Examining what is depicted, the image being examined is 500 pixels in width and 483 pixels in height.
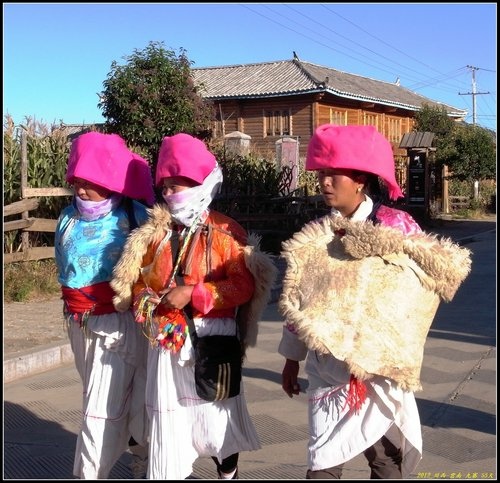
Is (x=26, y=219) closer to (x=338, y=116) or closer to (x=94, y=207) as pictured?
(x=94, y=207)

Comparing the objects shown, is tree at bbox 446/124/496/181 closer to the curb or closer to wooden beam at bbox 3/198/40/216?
wooden beam at bbox 3/198/40/216

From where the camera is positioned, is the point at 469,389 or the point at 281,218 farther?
the point at 281,218

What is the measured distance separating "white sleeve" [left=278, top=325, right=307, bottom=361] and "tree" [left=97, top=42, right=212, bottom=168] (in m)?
11.3

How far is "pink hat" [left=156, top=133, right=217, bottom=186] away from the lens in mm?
3354

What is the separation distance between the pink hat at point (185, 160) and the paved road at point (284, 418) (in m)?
1.87

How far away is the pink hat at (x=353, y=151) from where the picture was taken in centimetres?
298

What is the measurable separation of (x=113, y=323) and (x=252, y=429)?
0.84 meters

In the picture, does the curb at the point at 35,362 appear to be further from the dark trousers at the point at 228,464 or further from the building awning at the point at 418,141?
the building awning at the point at 418,141

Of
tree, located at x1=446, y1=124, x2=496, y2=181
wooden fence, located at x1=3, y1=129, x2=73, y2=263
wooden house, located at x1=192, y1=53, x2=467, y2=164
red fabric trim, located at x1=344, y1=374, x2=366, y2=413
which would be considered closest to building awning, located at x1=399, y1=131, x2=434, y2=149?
wooden house, located at x1=192, y1=53, x2=467, y2=164

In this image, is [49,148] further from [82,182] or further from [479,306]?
[82,182]

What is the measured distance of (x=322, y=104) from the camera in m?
28.9

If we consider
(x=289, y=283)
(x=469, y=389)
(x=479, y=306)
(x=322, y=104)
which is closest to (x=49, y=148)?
(x=479, y=306)

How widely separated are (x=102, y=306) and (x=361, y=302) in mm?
1421

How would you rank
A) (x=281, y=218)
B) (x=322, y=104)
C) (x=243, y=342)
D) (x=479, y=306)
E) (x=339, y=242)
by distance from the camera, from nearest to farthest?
(x=339, y=242), (x=243, y=342), (x=479, y=306), (x=281, y=218), (x=322, y=104)
